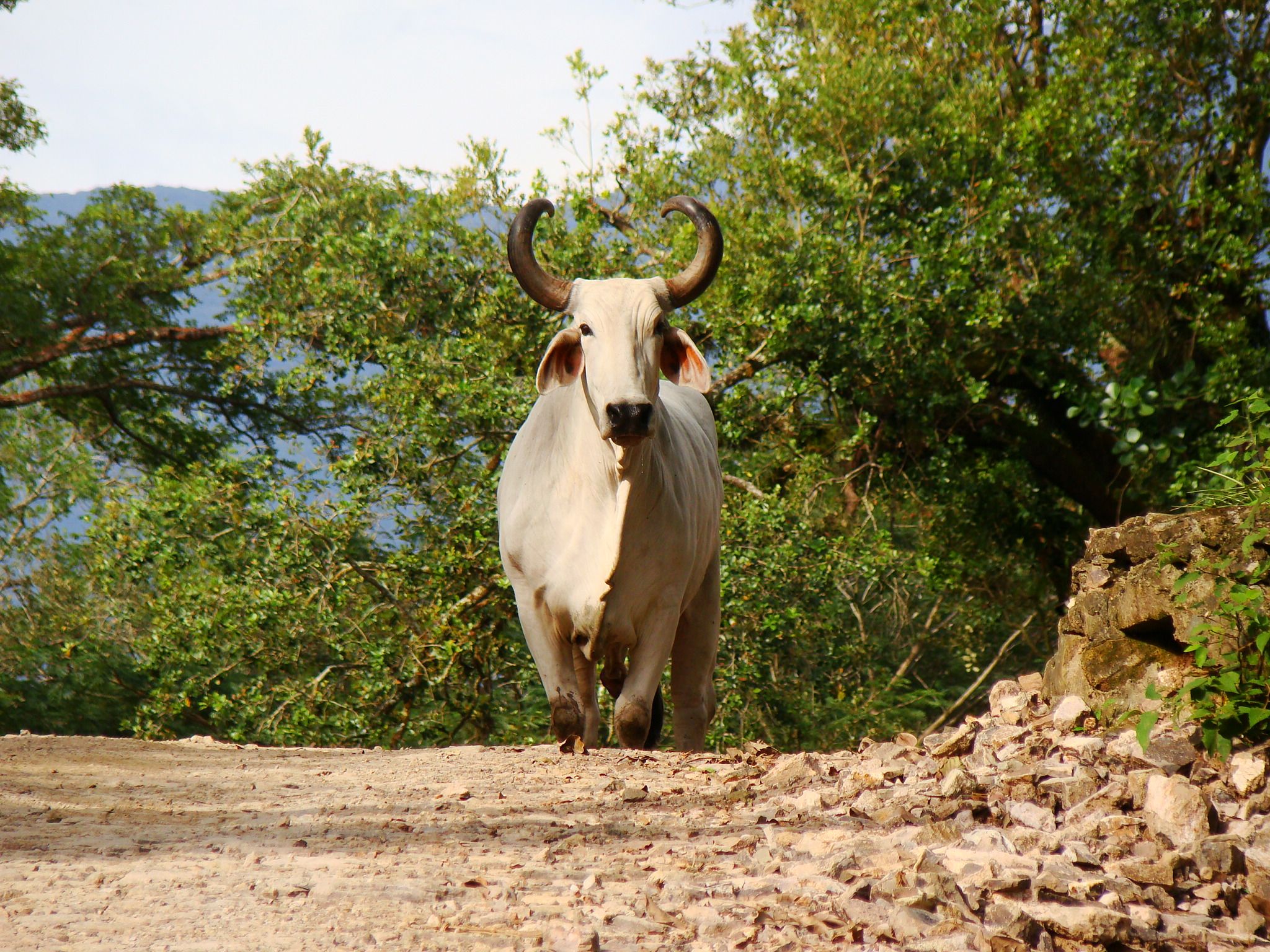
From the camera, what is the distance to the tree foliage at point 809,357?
8.45 metres

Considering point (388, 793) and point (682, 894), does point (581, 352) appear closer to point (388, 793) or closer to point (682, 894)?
point (388, 793)

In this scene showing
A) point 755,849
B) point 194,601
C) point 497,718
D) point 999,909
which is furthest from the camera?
point 497,718

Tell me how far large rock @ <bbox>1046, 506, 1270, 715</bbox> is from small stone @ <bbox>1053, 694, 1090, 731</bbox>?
0.04m

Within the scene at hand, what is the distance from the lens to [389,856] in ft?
10.4

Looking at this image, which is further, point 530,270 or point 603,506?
point 530,270

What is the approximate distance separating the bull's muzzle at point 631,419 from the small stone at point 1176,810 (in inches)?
92.0

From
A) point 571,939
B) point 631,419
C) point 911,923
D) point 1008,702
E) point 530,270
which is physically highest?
point 530,270

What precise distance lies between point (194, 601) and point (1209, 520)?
22.4 ft

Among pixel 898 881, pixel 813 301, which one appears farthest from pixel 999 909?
pixel 813 301

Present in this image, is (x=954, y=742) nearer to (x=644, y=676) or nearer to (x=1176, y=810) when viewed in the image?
(x=1176, y=810)

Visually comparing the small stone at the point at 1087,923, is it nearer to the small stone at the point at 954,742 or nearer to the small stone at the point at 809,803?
the small stone at the point at 809,803

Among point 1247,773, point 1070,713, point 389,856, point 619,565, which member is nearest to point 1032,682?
point 1070,713

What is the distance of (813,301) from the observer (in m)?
8.66

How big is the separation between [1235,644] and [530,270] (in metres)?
3.33
